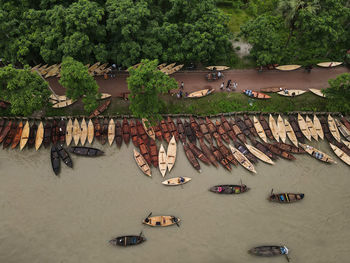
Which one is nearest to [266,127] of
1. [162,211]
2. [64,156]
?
[162,211]

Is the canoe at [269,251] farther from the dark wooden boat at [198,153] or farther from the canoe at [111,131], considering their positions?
the canoe at [111,131]

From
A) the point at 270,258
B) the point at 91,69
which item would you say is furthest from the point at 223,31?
the point at 270,258

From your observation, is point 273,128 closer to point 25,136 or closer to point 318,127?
point 318,127

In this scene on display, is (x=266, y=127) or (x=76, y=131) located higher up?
(x=266, y=127)

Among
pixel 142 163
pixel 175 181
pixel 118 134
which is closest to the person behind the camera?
pixel 175 181

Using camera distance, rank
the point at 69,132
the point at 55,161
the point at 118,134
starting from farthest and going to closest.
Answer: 1. the point at 69,132
2. the point at 118,134
3. the point at 55,161

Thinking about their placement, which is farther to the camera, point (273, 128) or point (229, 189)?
point (273, 128)

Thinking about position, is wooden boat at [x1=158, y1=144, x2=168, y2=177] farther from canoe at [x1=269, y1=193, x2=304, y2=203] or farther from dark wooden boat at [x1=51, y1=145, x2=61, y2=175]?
canoe at [x1=269, y1=193, x2=304, y2=203]
